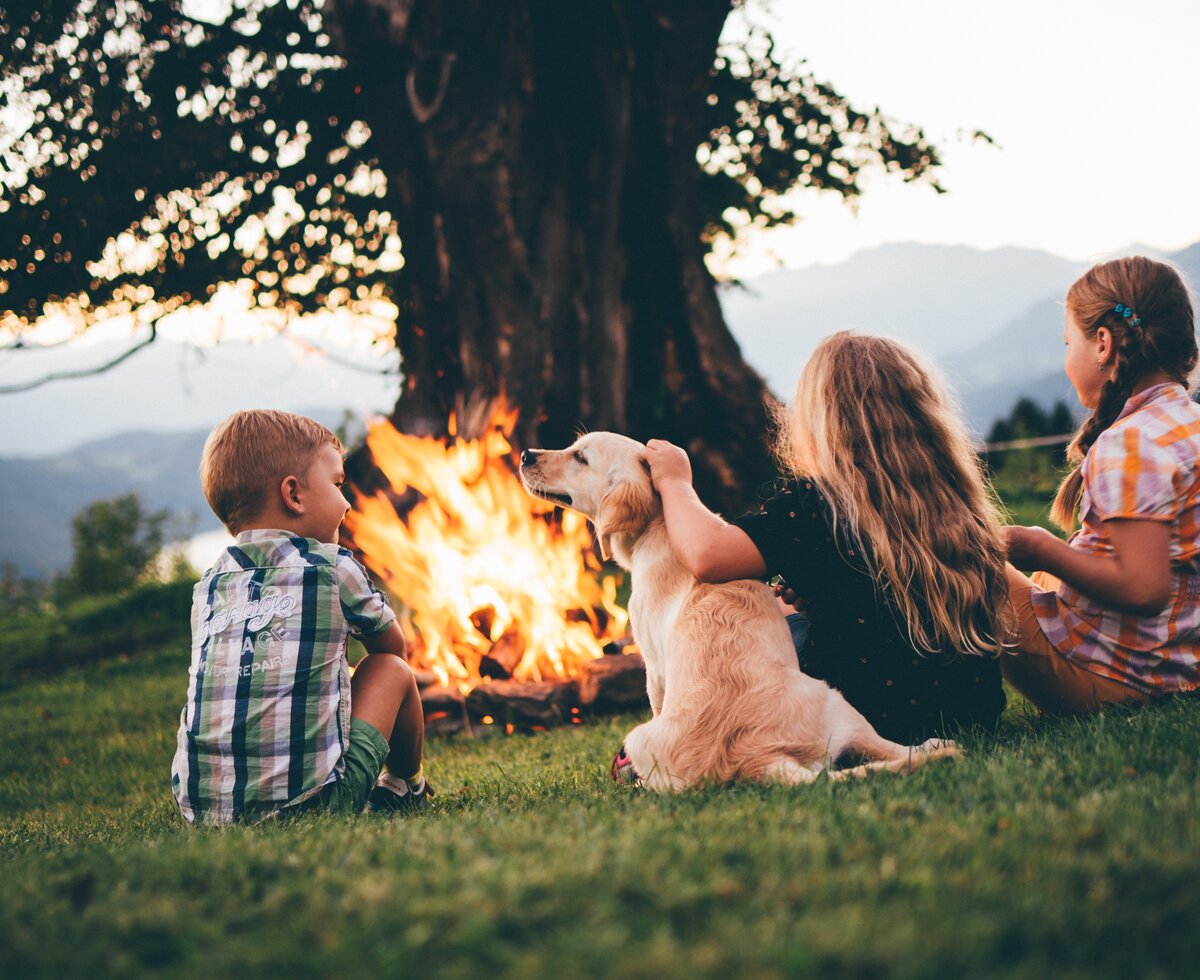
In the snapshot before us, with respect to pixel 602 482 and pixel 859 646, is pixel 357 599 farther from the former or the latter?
pixel 859 646

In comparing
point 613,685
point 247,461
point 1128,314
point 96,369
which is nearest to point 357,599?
point 247,461

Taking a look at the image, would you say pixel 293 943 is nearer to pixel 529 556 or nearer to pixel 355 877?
pixel 355 877

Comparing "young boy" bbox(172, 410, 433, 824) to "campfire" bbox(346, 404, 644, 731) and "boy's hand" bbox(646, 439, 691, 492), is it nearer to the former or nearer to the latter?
"boy's hand" bbox(646, 439, 691, 492)

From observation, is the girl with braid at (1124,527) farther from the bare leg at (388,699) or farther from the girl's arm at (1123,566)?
the bare leg at (388,699)

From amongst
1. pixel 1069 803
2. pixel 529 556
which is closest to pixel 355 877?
pixel 1069 803

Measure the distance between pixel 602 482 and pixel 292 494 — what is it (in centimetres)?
126

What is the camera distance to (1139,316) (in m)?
3.57

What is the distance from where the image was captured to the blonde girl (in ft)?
11.3

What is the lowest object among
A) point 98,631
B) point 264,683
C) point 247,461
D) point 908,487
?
point 98,631

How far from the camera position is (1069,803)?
2.52 meters

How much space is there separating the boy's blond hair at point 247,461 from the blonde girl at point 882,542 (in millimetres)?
1392

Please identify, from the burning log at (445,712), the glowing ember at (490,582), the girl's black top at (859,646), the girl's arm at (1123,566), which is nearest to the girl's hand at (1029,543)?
the girl's arm at (1123,566)

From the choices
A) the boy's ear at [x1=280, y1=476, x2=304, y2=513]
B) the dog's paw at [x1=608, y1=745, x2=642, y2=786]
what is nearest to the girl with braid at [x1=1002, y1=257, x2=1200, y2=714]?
the dog's paw at [x1=608, y1=745, x2=642, y2=786]

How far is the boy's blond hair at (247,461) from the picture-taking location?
3.51 m
